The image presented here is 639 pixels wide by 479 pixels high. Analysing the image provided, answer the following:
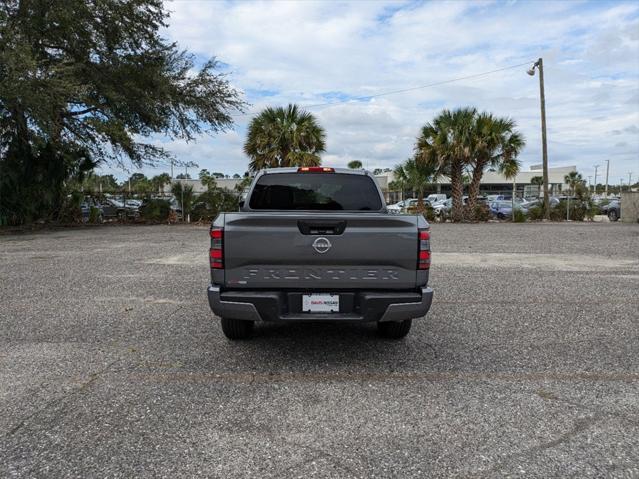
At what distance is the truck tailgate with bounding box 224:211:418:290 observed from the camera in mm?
4223

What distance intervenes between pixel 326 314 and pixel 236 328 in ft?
4.03

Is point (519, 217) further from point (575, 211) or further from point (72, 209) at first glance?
point (72, 209)

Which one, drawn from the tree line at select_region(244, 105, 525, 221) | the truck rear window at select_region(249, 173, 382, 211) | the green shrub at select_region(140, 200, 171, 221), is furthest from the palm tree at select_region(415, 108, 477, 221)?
the truck rear window at select_region(249, 173, 382, 211)

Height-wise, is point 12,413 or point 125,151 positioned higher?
point 125,151

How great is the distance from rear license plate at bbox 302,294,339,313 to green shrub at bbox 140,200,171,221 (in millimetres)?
20313

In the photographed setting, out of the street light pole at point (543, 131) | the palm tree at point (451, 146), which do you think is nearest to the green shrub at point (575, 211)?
the street light pole at point (543, 131)

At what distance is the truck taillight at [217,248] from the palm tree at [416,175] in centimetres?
2089

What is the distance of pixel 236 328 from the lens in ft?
16.7

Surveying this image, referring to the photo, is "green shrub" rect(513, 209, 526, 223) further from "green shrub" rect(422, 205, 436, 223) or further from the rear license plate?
the rear license plate

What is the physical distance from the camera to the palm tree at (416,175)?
80.4 ft

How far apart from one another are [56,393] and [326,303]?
2206 millimetres

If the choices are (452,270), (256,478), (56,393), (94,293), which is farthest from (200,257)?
(256,478)

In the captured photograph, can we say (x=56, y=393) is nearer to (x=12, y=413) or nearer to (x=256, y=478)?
(x=12, y=413)

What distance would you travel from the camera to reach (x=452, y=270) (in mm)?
9875
